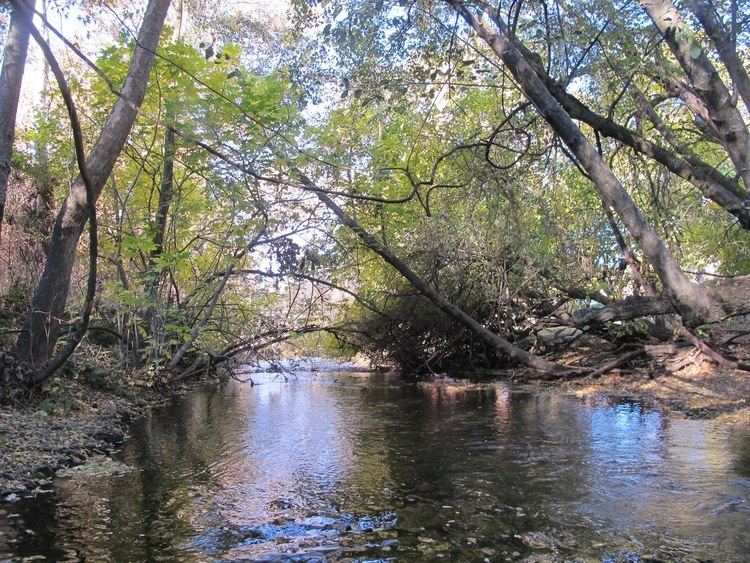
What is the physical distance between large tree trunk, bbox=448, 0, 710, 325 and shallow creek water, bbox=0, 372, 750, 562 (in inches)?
68.5

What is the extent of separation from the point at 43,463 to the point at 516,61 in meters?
6.54

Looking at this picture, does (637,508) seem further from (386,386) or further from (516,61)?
(386,386)

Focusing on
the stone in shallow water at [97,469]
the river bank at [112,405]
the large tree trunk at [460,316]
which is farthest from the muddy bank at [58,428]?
the large tree trunk at [460,316]

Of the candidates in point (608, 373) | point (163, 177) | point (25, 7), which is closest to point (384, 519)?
point (25, 7)

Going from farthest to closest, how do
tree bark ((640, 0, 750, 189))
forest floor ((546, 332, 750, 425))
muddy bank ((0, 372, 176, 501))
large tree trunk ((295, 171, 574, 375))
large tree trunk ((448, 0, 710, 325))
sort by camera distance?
1. large tree trunk ((295, 171, 574, 375))
2. forest floor ((546, 332, 750, 425))
3. tree bark ((640, 0, 750, 189))
4. muddy bank ((0, 372, 176, 501))
5. large tree trunk ((448, 0, 710, 325))

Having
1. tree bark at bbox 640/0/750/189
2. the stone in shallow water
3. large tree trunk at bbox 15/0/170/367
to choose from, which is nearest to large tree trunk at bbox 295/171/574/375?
large tree trunk at bbox 15/0/170/367

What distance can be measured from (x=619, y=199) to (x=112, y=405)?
8449 millimetres

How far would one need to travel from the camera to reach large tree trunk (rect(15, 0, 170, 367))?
834cm

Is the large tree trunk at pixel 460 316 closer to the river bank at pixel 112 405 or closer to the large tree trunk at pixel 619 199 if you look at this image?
the river bank at pixel 112 405

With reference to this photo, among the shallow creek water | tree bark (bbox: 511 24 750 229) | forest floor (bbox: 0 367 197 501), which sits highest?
tree bark (bbox: 511 24 750 229)

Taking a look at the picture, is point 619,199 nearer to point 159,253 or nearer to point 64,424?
point 64,424

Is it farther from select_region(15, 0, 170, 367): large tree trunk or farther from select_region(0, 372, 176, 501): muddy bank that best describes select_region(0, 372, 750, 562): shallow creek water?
select_region(15, 0, 170, 367): large tree trunk

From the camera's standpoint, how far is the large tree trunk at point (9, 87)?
7.73 meters

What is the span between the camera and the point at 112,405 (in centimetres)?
1020
